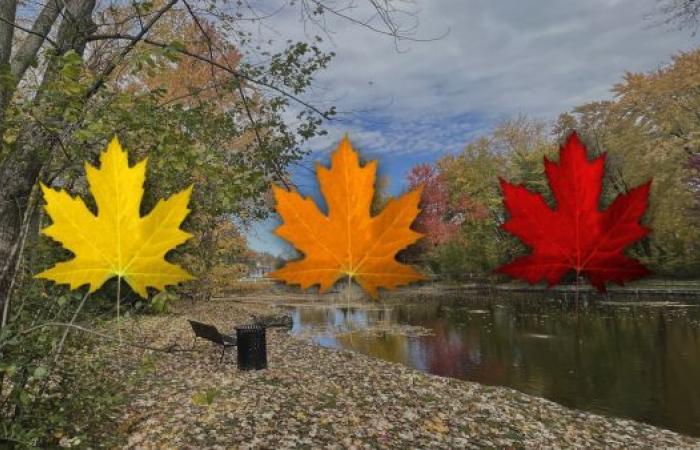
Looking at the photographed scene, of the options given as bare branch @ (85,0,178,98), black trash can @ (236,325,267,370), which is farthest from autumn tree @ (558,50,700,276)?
black trash can @ (236,325,267,370)

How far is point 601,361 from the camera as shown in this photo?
14.9 metres

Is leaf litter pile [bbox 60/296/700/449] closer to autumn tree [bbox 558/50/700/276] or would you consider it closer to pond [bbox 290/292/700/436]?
pond [bbox 290/292/700/436]

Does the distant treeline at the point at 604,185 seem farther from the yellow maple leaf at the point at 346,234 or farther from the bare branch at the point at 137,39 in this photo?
the bare branch at the point at 137,39

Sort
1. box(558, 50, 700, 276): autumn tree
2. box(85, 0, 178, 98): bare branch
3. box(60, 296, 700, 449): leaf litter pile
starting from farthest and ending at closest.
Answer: box(60, 296, 700, 449): leaf litter pile
box(85, 0, 178, 98): bare branch
box(558, 50, 700, 276): autumn tree

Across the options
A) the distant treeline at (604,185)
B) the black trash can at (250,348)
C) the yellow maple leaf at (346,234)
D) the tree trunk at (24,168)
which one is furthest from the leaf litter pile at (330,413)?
the yellow maple leaf at (346,234)

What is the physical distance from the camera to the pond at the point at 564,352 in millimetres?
11336

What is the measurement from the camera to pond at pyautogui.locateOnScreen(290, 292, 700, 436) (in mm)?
11336

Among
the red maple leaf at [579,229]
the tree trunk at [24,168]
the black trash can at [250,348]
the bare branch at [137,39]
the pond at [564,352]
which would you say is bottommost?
the pond at [564,352]

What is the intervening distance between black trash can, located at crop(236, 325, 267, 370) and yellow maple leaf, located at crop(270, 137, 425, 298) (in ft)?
34.4

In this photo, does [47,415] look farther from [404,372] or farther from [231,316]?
[231,316]

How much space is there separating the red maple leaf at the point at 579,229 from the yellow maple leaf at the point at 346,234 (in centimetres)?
11

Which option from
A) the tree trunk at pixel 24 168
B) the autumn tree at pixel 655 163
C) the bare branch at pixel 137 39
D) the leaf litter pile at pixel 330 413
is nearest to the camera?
the autumn tree at pixel 655 163

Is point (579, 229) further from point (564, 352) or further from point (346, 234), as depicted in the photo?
point (564, 352)

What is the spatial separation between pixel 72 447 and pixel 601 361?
14.3 metres
